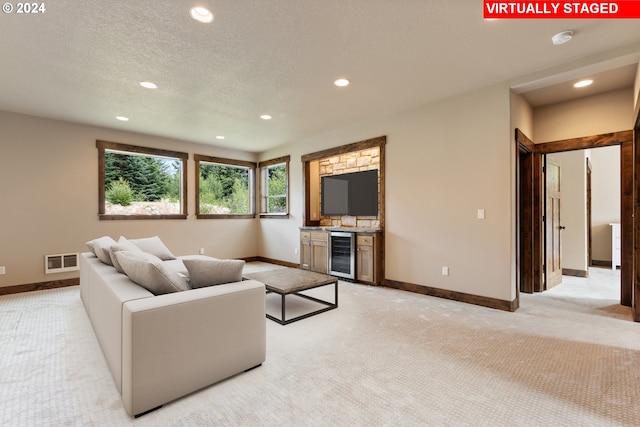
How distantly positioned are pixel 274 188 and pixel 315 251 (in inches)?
83.7

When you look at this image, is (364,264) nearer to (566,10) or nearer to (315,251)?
(315,251)

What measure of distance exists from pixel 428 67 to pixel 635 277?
2951 millimetres

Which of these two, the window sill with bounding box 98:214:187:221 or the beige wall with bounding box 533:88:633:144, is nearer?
the beige wall with bounding box 533:88:633:144

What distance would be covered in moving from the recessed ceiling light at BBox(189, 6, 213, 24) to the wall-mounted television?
3347 mm

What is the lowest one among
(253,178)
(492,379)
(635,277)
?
(492,379)

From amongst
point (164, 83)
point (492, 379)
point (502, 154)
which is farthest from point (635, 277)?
point (164, 83)

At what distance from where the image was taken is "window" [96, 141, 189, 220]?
5.03 m

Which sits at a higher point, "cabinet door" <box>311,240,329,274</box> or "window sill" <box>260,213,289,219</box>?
"window sill" <box>260,213,289,219</box>

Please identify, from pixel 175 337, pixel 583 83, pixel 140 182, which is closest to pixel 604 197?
pixel 583 83

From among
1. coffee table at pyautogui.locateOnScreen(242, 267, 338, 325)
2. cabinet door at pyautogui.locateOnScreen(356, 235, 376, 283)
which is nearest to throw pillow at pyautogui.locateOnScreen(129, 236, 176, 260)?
coffee table at pyautogui.locateOnScreen(242, 267, 338, 325)

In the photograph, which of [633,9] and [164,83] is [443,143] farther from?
[164,83]

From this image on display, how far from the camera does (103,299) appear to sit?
215cm

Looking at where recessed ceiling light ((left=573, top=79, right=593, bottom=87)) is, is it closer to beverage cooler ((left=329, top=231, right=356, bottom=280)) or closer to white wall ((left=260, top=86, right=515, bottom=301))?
white wall ((left=260, top=86, right=515, bottom=301))

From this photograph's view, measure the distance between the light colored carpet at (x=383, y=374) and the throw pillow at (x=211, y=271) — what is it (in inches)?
26.5
